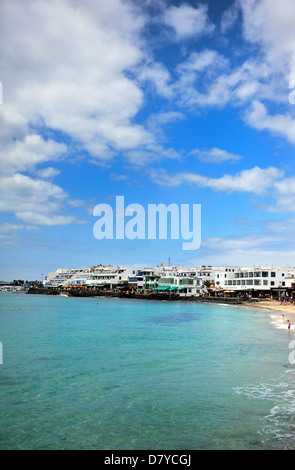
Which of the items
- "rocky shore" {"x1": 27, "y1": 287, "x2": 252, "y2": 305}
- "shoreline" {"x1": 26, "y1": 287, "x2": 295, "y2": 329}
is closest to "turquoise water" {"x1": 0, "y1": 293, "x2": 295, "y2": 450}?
"shoreline" {"x1": 26, "y1": 287, "x2": 295, "y2": 329}

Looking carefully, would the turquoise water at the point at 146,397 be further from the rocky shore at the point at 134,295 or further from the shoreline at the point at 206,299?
the rocky shore at the point at 134,295

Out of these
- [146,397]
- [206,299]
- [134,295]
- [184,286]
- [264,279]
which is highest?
[264,279]

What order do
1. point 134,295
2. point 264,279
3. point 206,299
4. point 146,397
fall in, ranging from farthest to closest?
point 134,295 < point 206,299 < point 264,279 < point 146,397

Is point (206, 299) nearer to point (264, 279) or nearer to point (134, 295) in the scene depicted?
point (264, 279)

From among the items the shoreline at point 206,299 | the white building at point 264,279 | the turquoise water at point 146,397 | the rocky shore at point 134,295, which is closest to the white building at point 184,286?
the rocky shore at point 134,295

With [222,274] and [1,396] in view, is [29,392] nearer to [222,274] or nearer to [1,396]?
[1,396]

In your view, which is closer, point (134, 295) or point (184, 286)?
point (184, 286)

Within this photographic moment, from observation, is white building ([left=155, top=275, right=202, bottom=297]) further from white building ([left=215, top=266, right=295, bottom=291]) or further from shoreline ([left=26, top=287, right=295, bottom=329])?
white building ([left=215, top=266, right=295, bottom=291])

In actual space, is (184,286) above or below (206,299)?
above

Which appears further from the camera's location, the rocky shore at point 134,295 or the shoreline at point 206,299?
the rocky shore at point 134,295

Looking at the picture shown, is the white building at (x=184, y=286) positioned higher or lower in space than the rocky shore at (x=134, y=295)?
higher

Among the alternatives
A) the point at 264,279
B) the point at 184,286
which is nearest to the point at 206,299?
the point at 184,286
